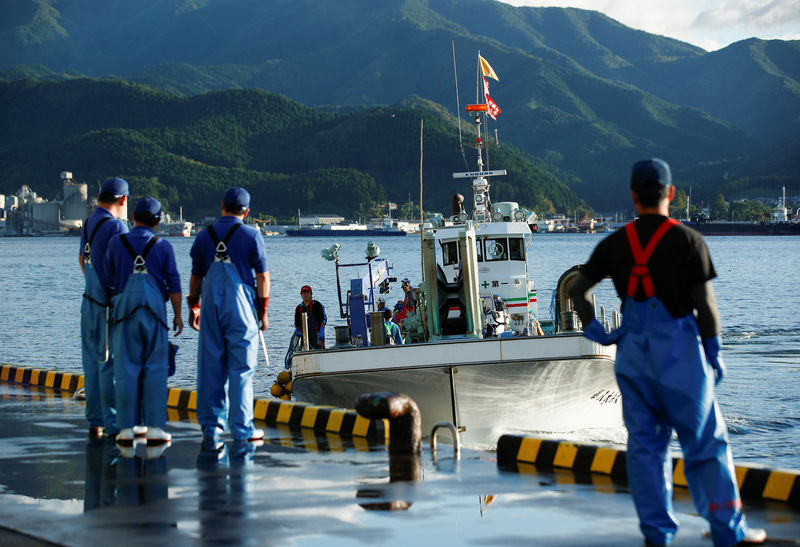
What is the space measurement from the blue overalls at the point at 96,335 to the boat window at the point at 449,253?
9863mm

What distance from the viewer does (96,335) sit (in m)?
9.50

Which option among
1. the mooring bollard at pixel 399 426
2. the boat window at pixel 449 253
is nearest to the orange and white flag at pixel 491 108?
the boat window at pixel 449 253

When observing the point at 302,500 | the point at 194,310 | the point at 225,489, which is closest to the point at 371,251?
the point at 194,310

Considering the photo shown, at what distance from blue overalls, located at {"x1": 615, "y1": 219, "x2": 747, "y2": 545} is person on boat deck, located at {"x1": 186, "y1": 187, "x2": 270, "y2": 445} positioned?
3858 mm

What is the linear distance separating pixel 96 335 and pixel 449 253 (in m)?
10.2

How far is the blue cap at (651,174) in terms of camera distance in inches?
235

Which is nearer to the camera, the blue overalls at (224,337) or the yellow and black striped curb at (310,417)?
the blue overalls at (224,337)

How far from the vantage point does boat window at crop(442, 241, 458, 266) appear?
1880cm

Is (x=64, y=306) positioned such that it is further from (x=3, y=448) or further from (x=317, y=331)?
(x=3, y=448)

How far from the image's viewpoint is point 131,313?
8.89 metres

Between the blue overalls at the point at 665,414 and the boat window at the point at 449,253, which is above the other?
the boat window at the point at 449,253

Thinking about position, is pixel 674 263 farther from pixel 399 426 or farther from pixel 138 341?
pixel 138 341

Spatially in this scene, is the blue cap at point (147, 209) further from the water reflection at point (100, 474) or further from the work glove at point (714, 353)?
the work glove at point (714, 353)

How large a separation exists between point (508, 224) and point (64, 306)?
45299 millimetres
